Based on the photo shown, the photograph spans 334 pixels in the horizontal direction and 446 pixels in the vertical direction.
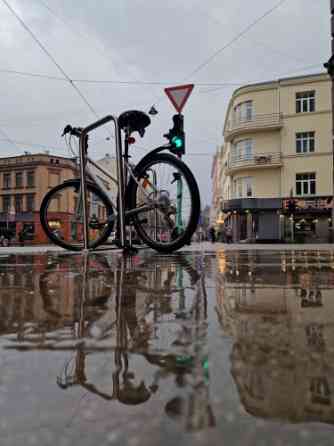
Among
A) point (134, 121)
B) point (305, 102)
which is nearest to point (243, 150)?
point (305, 102)

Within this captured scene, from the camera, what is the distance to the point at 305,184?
25.5m

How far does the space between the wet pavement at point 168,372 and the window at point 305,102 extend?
27941 millimetres

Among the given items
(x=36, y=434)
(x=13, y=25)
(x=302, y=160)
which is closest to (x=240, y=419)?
(x=36, y=434)

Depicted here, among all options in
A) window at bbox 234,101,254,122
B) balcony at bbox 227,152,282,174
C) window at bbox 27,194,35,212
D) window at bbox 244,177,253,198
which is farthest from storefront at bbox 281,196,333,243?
window at bbox 27,194,35,212

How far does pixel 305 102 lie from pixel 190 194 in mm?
26204

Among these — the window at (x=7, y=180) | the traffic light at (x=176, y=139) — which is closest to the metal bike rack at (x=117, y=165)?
the traffic light at (x=176, y=139)

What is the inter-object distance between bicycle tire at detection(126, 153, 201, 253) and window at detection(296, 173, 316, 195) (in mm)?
23812

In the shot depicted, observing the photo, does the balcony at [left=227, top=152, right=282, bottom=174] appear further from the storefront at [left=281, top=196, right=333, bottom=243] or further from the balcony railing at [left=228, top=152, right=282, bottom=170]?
the storefront at [left=281, top=196, right=333, bottom=243]

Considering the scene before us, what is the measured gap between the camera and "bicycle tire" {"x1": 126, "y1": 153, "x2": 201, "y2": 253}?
368 cm

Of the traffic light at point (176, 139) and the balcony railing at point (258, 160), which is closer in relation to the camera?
the traffic light at point (176, 139)

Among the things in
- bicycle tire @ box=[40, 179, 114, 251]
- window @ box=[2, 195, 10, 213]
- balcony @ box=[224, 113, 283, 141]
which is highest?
balcony @ box=[224, 113, 283, 141]

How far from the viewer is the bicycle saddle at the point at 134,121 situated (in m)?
4.10

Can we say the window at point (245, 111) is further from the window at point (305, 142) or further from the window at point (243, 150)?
the window at point (305, 142)

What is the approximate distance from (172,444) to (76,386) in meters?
0.28
